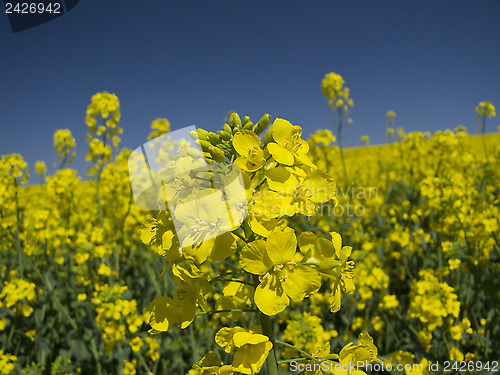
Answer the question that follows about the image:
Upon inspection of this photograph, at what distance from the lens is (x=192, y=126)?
143 cm

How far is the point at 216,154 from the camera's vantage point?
130 cm

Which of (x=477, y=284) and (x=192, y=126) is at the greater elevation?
(x=192, y=126)

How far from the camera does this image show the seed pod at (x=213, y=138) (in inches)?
55.6

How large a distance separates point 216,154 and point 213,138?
0.15 meters

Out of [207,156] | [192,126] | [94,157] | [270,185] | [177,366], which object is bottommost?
[177,366]

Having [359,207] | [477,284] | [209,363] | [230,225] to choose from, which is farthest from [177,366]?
[359,207]

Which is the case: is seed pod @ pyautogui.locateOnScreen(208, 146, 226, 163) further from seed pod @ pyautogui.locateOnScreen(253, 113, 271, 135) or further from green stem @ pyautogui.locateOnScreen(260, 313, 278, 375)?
green stem @ pyautogui.locateOnScreen(260, 313, 278, 375)

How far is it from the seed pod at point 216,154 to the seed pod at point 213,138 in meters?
0.12

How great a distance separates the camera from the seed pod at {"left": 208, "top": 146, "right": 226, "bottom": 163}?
4.22ft

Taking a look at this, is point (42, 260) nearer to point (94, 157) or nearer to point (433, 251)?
point (94, 157)

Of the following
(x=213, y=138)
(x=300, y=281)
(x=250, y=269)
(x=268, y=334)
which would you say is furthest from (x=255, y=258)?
(x=213, y=138)

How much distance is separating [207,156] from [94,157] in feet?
14.3

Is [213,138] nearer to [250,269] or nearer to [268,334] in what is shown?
[250,269]

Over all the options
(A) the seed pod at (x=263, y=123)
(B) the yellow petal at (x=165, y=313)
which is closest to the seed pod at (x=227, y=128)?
(A) the seed pod at (x=263, y=123)
